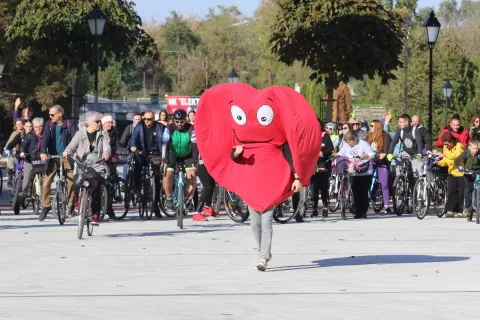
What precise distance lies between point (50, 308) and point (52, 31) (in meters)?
21.2

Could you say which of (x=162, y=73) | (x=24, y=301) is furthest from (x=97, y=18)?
(x=162, y=73)

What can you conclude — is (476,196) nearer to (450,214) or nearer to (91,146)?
(450,214)

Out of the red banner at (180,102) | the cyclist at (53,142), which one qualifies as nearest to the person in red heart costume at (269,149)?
the cyclist at (53,142)

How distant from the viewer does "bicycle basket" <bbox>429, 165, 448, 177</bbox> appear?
21922 millimetres

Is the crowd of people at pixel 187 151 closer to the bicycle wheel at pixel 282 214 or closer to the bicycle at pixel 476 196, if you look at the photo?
the bicycle at pixel 476 196

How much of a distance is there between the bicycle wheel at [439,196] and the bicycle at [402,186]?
572 mm

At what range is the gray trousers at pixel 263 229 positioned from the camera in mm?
12625

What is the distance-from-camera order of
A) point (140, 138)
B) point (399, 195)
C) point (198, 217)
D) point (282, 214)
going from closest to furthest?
point (198, 217)
point (282, 214)
point (140, 138)
point (399, 195)

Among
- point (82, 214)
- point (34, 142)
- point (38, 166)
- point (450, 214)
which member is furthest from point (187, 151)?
point (450, 214)

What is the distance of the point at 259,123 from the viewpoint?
12.9 m

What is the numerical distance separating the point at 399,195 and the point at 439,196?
74cm

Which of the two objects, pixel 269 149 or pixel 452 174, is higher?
pixel 269 149

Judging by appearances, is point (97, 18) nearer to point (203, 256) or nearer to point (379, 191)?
point (379, 191)

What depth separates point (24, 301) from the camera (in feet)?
33.8
